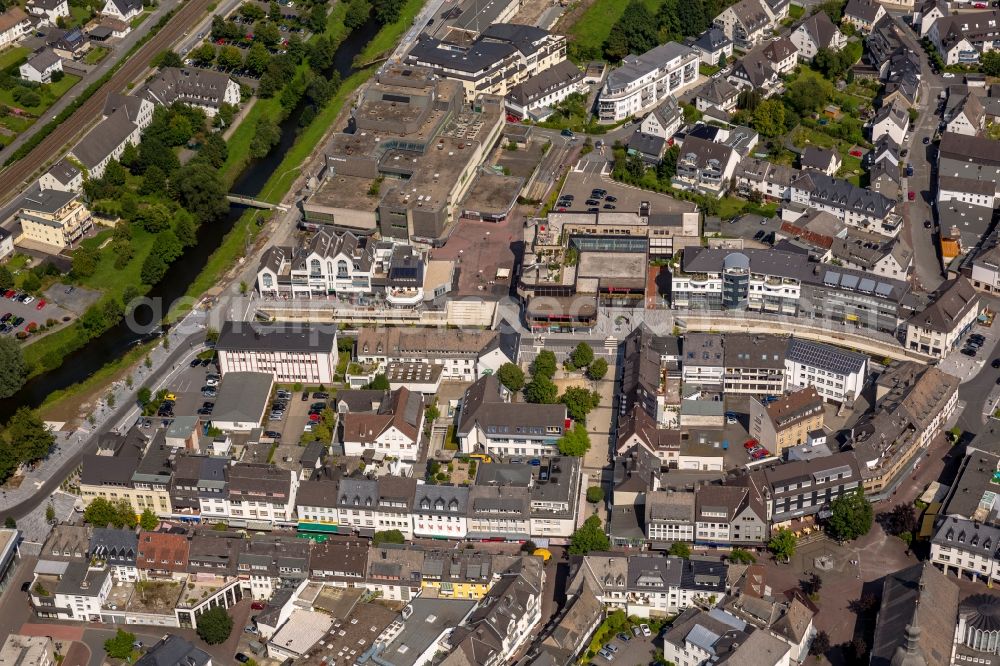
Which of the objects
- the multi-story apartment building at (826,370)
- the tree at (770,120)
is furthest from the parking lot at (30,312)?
A: the tree at (770,120)

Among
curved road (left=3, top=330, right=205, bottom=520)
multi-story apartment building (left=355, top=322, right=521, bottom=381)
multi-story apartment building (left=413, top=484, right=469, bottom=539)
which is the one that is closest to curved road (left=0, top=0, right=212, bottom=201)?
curved road (left=3, top=330, right=205, bottom=520)

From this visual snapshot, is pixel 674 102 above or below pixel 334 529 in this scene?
above

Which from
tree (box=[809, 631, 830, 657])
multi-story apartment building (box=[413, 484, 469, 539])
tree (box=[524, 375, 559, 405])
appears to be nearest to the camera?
tree (box=[809, 631, 830, 657])

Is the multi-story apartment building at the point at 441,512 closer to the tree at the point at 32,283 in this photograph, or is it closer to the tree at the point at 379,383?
the tree at the point at 379,383

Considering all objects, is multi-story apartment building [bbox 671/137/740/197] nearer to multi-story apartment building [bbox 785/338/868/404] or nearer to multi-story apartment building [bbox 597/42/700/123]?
multi-story apartment building [bbox 597/42/700/123]

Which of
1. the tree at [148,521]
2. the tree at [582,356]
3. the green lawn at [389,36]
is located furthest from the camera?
the green lawn at [389,36]

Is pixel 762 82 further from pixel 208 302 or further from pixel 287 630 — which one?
pixel 287 630

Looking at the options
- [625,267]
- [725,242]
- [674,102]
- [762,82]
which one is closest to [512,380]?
[625,267]
